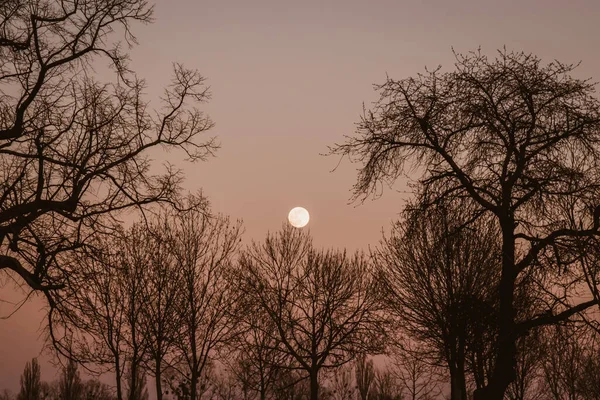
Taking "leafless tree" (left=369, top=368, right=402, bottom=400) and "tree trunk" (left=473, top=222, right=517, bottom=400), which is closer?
"tree trunk" (left=473, top=222, right=517, bottom=400)

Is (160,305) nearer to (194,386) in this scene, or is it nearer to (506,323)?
(194,386)

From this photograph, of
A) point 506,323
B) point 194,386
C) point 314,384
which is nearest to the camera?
point 506,323

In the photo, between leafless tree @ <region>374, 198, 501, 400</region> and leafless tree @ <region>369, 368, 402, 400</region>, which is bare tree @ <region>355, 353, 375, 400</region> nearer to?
leafless tree @ <region>369, 368, 402, 400</region>

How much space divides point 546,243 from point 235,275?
21.3m

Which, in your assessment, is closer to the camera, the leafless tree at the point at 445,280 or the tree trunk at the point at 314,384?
the leafless tree at the point at 445,280

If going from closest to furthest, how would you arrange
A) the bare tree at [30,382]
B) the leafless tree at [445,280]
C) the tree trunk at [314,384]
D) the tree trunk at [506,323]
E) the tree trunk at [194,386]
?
the tree trunk at [506,323] → the leafless tree at [445,280] → the tree trunk at [194,386] → the tree trunk at [314,384] → the bare tree at [30,382]

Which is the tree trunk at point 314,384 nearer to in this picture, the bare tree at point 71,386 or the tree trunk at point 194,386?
the tree trunk at point 194,386

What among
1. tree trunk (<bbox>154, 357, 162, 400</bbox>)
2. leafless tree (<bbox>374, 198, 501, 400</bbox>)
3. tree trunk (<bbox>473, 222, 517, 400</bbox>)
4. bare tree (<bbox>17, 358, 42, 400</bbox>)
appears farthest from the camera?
bare tree (<bbox>17, 358, 42, 400</bbox>)

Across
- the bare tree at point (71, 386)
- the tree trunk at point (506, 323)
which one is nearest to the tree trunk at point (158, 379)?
the tree trunk at point (506, 323)

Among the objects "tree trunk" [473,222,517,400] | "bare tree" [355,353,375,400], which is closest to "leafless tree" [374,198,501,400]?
"tree trunk" [473,222,517,400]

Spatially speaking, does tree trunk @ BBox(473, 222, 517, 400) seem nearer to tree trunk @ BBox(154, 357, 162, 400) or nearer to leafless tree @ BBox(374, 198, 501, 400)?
leafless tree @ BBox(374, 198, 501, 400)

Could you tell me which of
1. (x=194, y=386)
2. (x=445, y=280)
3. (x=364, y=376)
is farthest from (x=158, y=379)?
(x=364, y=376)

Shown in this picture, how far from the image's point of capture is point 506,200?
9633mm

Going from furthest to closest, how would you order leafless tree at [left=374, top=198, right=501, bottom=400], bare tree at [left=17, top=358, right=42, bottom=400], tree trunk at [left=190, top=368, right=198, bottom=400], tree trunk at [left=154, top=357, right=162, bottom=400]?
bare tree at [left=17, top=358, right=42, bottom=400] → tree trunk at [left=154, top=357, right=162, bottom=400] → tree trunk at [left=190, top=368, right=198, bottom=400] → leafless tree at [left=374, top=198, right=501, bottom=400]
